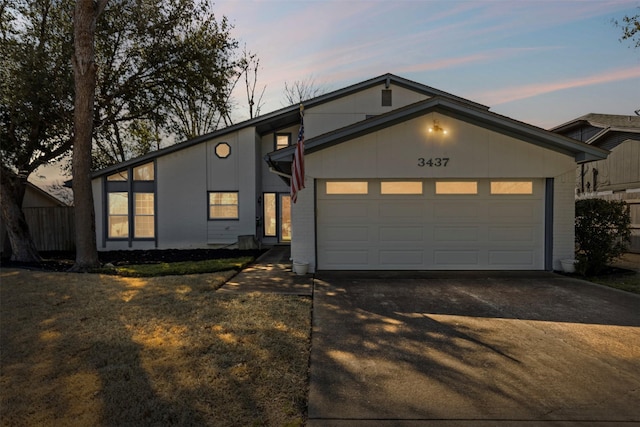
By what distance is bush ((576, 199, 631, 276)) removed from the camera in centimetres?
892

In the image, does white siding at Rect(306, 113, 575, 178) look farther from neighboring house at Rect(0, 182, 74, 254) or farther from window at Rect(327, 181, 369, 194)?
neighboring house at Rect(0, 182, 74, 254)

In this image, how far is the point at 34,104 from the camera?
12.3 meters

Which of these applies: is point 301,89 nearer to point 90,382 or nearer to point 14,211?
point 14,211

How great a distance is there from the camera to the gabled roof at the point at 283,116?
1455cm

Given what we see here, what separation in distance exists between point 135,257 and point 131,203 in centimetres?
288

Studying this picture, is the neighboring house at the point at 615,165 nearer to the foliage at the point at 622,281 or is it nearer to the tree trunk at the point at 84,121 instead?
the foliage at the point at 622,281

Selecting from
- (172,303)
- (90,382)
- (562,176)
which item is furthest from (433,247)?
(90,382)

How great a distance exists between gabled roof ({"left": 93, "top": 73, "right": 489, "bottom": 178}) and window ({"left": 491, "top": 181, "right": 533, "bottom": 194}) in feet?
20.3

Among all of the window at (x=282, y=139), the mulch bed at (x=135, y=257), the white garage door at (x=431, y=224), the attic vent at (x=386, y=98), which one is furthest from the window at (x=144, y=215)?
the attic vent at (x=386, y=98)

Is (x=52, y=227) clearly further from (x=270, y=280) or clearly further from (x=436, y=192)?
(x=436, y=192)

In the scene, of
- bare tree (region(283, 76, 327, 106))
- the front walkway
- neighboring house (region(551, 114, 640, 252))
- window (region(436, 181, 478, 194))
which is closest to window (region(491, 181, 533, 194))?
window (region(436, 181, 478, 194))

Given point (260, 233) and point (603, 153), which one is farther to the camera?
point (260, 233)

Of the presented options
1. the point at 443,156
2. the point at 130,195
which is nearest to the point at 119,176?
the point at 130,195

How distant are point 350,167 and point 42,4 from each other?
479 inches
